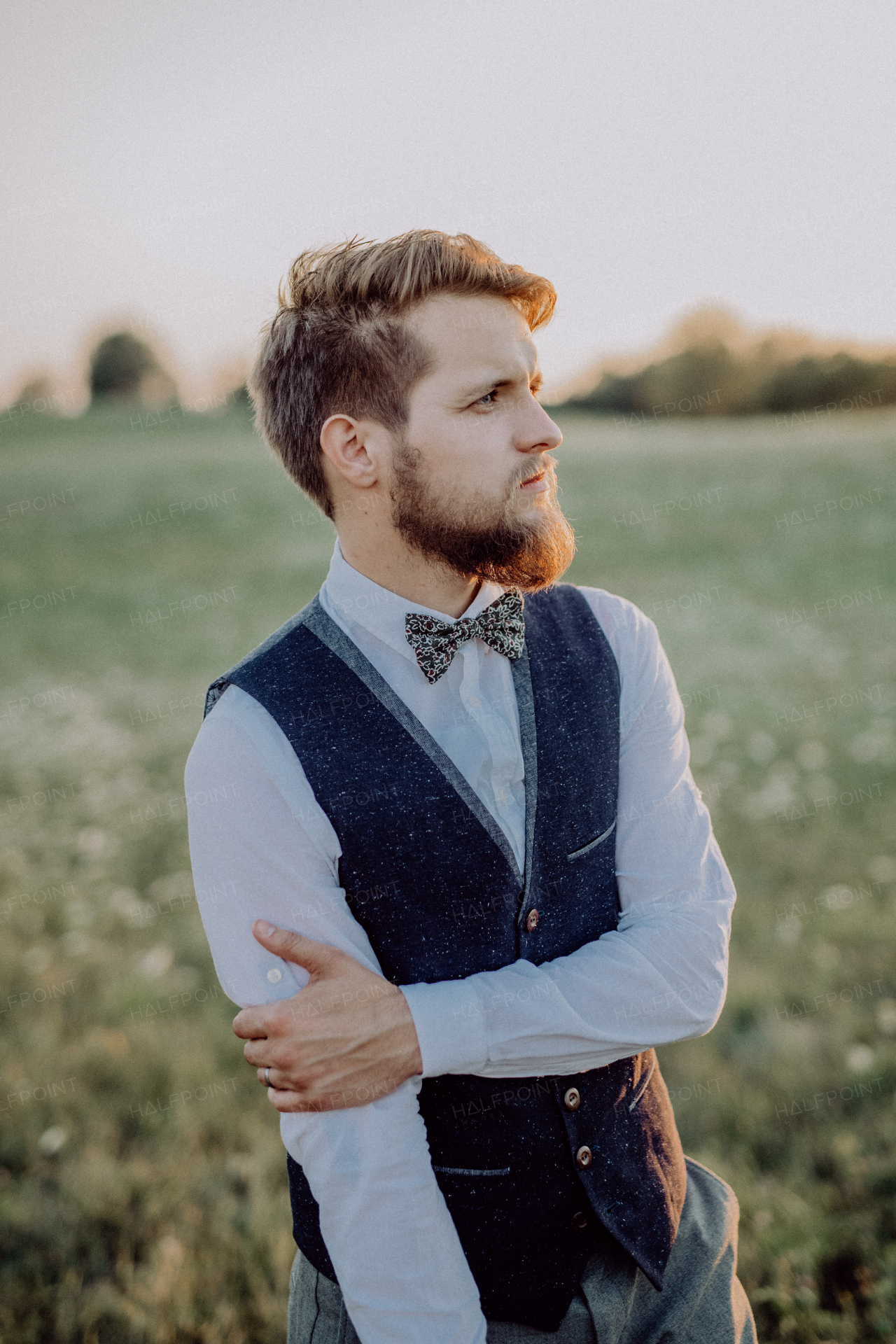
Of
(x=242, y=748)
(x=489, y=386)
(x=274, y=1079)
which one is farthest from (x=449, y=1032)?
(x=489, y=386)

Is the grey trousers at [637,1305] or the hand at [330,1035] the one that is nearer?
the hand at [330,1035]

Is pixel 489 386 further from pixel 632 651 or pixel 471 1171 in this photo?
pixel 471 1171

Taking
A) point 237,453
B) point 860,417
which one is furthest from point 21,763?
point 860,417

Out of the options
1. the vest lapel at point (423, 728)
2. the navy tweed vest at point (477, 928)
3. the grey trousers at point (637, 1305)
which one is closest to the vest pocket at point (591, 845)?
the navy tweed vest at point (477, 928)

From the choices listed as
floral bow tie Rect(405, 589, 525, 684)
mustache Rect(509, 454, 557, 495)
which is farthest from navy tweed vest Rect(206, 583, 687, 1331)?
mustache Rect(509, 454, 557, 495)

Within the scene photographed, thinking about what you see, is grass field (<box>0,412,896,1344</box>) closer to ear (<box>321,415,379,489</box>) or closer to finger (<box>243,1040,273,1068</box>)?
finger (<box>243,1040,273,1068</box>)

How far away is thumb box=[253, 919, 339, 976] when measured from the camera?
1.54 m

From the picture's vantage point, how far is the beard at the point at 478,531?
1796mm

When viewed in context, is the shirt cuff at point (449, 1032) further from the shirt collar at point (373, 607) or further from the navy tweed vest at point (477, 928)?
the shirt collar at point (373, 607)

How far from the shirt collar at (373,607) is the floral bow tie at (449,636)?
0.07 ft

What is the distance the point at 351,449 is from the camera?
6.22 feet

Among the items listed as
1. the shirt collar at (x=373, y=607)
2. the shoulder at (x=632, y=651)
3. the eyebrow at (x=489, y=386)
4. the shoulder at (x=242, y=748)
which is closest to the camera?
the shoulder at (x=242, y=748)

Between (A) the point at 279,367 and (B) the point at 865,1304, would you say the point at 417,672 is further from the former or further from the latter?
(B) the point at 865,1304

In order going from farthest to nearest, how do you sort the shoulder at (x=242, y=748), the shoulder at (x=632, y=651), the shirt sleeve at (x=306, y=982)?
the shoulder at (x=632, y=651) < the shoulder at (x=242, y=748) < the shirt sleeve at (x=306, y=982)
